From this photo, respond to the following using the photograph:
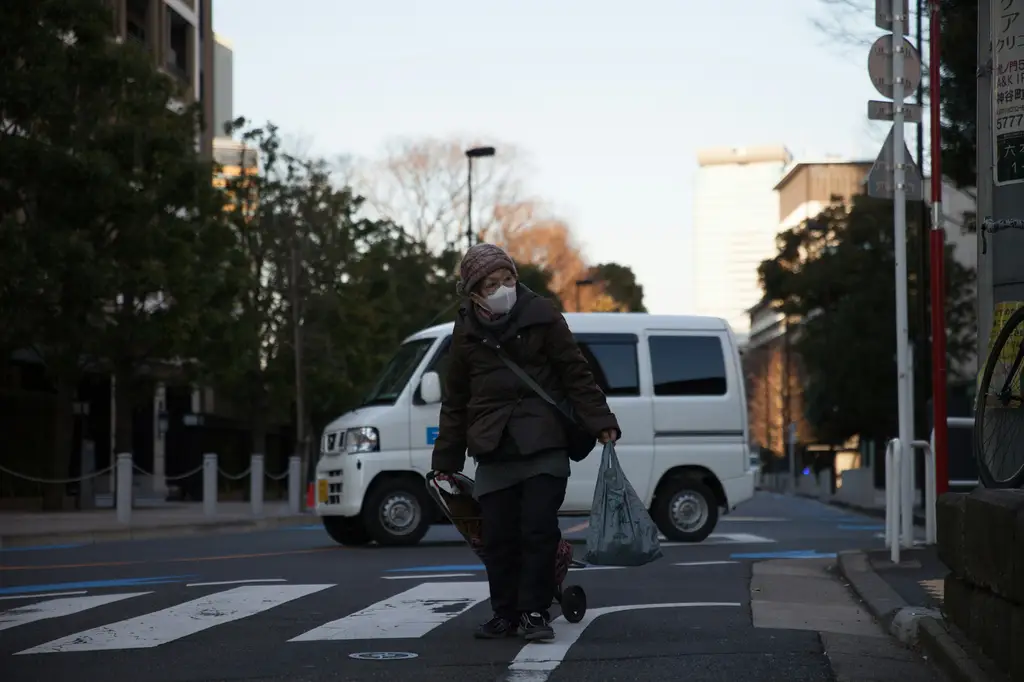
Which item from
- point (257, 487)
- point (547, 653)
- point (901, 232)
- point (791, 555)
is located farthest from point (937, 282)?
point (257, 487)

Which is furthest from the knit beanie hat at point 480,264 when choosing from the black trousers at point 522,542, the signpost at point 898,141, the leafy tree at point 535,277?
the leafy tree at point 535,277

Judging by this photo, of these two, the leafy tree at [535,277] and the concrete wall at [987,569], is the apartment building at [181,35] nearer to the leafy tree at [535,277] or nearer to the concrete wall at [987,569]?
the leafy tree at [535,277]

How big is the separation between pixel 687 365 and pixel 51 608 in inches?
384

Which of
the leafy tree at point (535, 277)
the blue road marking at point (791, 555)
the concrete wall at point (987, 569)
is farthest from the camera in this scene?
the leafy tree at point (535, 277)

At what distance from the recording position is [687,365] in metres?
18.2

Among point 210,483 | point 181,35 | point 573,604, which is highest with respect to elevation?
point 181,35

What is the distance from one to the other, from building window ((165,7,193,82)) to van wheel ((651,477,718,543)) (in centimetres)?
3551

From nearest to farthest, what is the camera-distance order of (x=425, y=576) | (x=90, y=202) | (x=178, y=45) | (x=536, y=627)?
(x=536, y=627) → (x=425, y=576) → (x=90, y=202) → (x=178, y=45)

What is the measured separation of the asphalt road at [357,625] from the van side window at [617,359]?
343 cm

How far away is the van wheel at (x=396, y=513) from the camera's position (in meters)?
17.1

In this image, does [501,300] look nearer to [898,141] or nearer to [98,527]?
[898,141]

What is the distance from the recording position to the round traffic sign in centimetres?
1343

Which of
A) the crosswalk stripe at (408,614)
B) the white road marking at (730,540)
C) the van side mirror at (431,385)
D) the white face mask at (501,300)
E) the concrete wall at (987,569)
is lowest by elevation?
the white road marking at (730,540)

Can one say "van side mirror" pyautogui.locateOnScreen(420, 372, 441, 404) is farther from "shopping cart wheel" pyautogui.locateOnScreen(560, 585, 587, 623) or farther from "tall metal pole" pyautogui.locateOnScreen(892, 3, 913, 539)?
"shopping cart wheel" pyautogui.locateOnScreen(560, 585, 587, 623)
